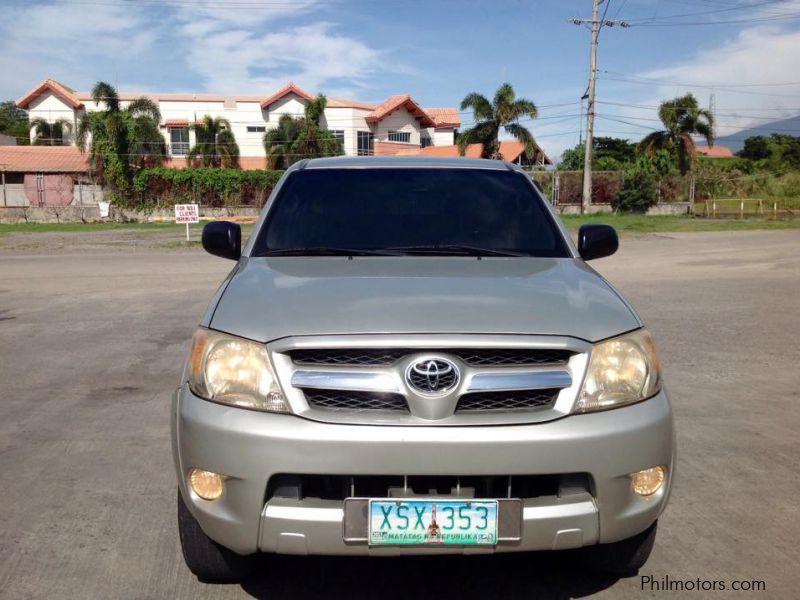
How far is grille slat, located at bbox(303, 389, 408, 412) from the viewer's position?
2568 millimetres

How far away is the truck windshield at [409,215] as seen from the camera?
3.81 metres

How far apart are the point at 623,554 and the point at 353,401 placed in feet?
4.04

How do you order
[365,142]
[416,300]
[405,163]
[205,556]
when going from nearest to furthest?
[416,300]
[205,556]
[405,163]
[365,142]

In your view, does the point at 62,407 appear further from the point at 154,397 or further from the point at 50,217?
the point at 50,217

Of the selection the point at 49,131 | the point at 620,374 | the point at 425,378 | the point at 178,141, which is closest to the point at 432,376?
the point at 425,378

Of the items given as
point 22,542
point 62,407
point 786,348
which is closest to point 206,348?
point 22,542

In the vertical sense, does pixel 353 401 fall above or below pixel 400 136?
below

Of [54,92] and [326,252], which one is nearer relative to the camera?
[326,252]

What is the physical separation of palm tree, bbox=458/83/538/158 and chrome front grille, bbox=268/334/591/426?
44.1m

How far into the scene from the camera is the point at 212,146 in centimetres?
5172

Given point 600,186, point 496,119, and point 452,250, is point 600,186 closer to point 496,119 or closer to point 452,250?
point 496,119

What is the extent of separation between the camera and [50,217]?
40844 millimetres

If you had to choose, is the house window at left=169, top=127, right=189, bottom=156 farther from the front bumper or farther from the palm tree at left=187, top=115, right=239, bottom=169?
the front bumper

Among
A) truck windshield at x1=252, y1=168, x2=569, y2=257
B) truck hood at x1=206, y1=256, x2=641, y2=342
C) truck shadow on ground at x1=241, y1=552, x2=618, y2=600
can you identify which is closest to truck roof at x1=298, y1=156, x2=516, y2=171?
truck windshield at x1=252, y1=168, x2=569, y2=257
